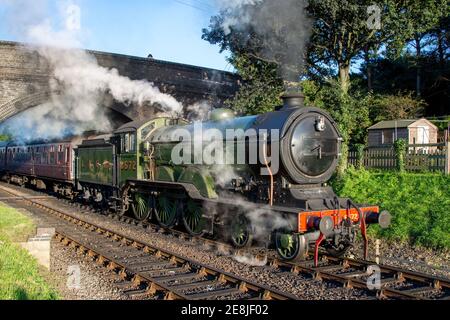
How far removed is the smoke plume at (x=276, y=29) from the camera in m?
14.8

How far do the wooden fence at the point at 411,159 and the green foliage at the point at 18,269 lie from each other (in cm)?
1118

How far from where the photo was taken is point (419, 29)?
1524cm

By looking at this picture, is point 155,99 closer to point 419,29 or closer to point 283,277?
point 419,29

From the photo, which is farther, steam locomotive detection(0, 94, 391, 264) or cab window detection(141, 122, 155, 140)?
cab window detection(141, 122, 155, 140)

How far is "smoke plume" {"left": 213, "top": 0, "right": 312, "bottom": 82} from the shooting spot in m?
14.8

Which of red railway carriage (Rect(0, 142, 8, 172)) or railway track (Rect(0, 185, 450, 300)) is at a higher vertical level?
red railway carriage (Rect(0, 142, 8, 172))

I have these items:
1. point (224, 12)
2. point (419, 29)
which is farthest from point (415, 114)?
point (224, 12)

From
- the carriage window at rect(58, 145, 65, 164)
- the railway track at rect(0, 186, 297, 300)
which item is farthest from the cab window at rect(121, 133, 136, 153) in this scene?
the carriage window at rect(58, 145, 65, 164)

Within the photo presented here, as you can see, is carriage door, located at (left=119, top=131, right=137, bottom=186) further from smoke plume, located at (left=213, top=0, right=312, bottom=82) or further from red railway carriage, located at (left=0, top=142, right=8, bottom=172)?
red railway carriage, located at (left=0, top=142, right=8, bottom=172)

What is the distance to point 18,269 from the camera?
6410 mm

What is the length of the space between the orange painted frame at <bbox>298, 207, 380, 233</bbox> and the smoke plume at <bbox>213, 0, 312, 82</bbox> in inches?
297

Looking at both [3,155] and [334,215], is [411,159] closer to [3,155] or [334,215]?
[334,215]

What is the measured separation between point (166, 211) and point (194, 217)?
4.39 feet

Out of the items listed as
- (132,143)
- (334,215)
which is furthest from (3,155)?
(334,215)
